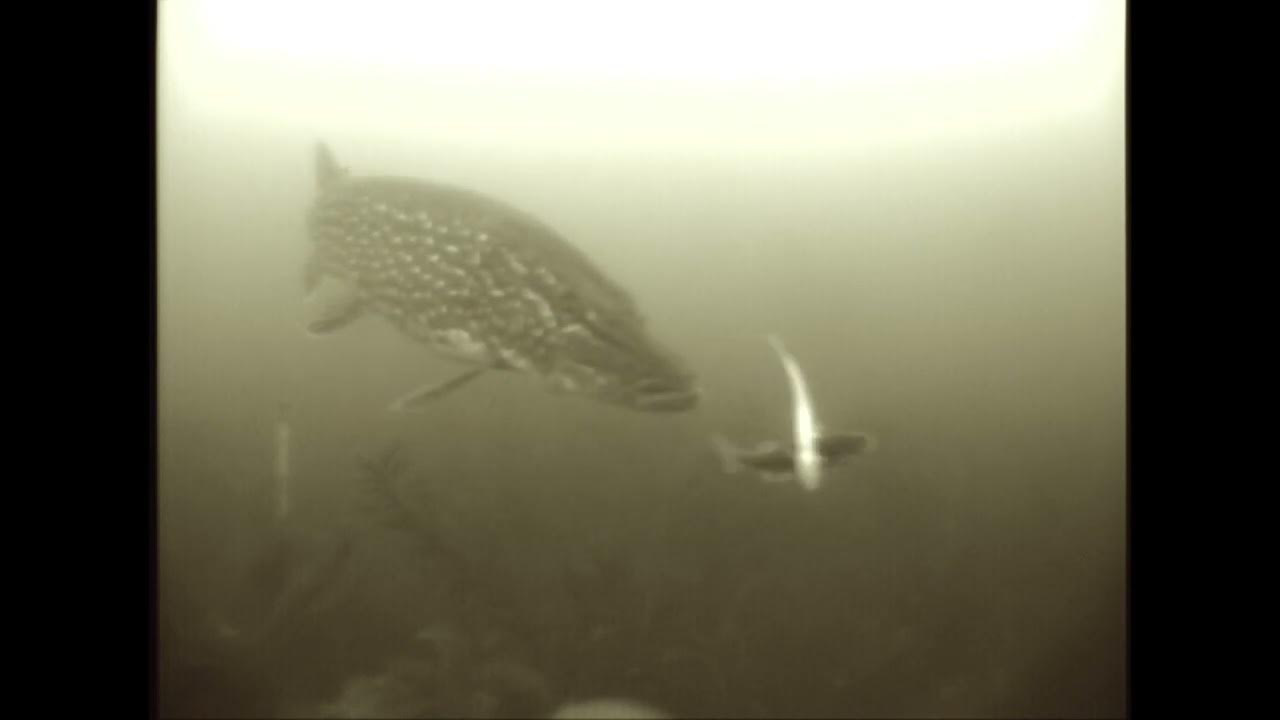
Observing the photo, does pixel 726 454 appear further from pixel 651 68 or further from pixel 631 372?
pixel 651 68

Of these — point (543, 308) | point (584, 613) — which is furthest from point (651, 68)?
point (584, 613)

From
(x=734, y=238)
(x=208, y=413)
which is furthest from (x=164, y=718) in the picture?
(x=734, y=238)

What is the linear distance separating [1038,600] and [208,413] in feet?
3.05

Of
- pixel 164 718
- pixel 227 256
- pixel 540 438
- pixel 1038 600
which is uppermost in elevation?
pixel 227 256

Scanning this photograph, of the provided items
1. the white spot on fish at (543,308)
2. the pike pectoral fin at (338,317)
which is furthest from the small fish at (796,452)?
the pike pectoral fin at (338,317)

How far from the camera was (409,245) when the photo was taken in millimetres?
1301

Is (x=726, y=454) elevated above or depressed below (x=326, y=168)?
below

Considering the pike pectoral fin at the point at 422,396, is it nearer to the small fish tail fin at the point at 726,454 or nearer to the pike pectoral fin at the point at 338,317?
the pike pectoral fin at the point at 338,317

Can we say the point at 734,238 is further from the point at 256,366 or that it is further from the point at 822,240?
the point at 256,366

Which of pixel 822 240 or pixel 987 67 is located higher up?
pixel 987 67

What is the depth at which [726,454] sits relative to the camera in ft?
4.28

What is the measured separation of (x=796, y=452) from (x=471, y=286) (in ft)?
1.30

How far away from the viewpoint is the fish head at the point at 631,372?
1.30 metres

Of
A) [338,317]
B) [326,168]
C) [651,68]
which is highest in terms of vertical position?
[651,68]
